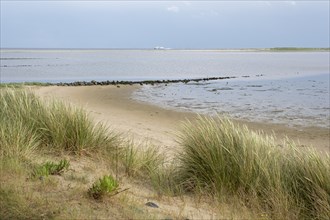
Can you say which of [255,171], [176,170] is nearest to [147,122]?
[176,170]

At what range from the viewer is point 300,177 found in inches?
219

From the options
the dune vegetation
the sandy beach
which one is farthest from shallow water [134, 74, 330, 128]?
the dune vegetation

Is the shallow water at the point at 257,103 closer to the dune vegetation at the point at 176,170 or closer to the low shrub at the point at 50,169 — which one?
the dune vegetation at the point at 176,170

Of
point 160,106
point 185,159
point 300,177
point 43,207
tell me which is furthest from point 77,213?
point 160,106

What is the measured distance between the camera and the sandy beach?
12.0m

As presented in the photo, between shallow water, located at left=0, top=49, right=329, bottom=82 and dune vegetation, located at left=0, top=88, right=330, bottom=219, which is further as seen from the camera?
shallow water, located at left=0, top=49, right=329, bottom=82

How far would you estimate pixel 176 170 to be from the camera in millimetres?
6254

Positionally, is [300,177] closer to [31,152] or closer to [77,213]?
[77,213]

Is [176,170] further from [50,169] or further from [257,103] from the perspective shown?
[257,103]

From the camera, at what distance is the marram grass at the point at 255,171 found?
5215 mm

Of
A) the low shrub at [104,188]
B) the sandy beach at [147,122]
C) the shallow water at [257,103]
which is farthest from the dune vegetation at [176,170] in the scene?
the shallow water at [257,103]

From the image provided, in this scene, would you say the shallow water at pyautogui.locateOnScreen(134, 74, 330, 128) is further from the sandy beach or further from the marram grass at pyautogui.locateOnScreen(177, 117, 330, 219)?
the marram grass at pyautogui.locateOnScreen(177, 117, 330, 219)

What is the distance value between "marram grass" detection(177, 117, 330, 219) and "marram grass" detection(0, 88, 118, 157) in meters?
1.80

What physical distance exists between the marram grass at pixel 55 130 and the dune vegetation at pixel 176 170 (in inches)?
0.7
